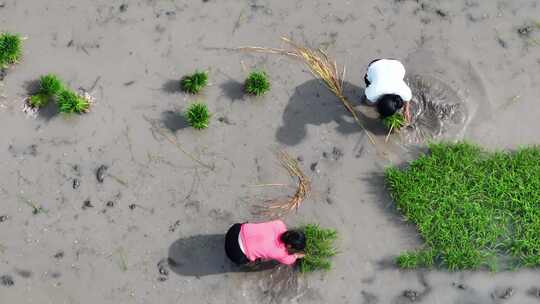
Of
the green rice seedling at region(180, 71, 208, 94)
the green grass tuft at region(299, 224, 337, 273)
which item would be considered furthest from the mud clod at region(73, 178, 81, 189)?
the green grass tuft at region(299, 224, 337, 273)

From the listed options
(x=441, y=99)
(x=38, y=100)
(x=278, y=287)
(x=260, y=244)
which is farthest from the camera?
(x=441, y=99)

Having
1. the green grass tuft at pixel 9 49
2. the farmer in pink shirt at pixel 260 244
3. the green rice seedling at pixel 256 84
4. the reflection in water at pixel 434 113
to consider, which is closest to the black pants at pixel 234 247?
the farmer in pink shirt at pixel 260 244

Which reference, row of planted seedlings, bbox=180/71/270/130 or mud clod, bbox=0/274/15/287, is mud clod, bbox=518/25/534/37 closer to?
row of planted seedlings, bbox=180/71/270/130

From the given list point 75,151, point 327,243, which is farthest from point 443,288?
point 75,151

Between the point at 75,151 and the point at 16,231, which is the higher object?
the point at 75,151

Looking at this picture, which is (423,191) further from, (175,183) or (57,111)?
(57,111)

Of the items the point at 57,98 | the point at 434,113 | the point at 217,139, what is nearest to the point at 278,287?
the point at 217,139

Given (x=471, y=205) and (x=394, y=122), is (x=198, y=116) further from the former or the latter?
(x=471, y=205)
